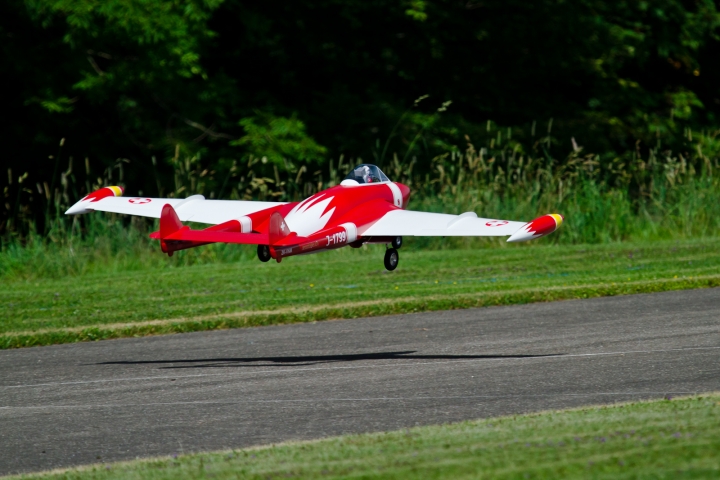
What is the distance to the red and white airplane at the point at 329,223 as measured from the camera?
27.7ft

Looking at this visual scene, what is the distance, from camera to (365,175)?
9.76 meters

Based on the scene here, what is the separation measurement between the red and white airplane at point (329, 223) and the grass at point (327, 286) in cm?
845

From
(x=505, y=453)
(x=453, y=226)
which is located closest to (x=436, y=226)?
(x=453, y=226)

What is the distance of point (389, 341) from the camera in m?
16.3

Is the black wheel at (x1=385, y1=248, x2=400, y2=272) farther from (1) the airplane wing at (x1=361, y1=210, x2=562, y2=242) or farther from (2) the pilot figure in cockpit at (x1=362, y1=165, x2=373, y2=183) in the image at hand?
(2) the pilot figure in cockpit at (x1=362, y1=165, x2=373, y2=183)

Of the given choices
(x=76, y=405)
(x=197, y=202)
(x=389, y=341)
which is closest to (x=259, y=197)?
(x=389, y=341)

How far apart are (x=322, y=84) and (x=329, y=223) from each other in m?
29.8

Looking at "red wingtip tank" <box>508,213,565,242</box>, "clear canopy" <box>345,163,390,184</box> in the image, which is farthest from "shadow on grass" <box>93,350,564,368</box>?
"red wingtip tank" <box>508,213,565,242</box>

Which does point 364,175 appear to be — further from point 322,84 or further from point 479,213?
point 322,84

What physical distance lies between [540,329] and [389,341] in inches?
96.4

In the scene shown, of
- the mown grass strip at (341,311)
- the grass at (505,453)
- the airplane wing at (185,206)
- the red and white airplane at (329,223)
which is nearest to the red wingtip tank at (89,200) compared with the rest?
the airplane wing at (185,206)

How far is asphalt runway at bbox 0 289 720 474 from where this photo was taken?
11.2 meters

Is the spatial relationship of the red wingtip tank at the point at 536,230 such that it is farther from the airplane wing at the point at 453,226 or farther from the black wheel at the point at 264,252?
the black wheel at the point at 264,252

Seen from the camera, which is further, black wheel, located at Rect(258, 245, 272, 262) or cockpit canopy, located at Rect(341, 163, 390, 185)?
cockpit canopy, located at Rect(341, 163, 390, 185)
